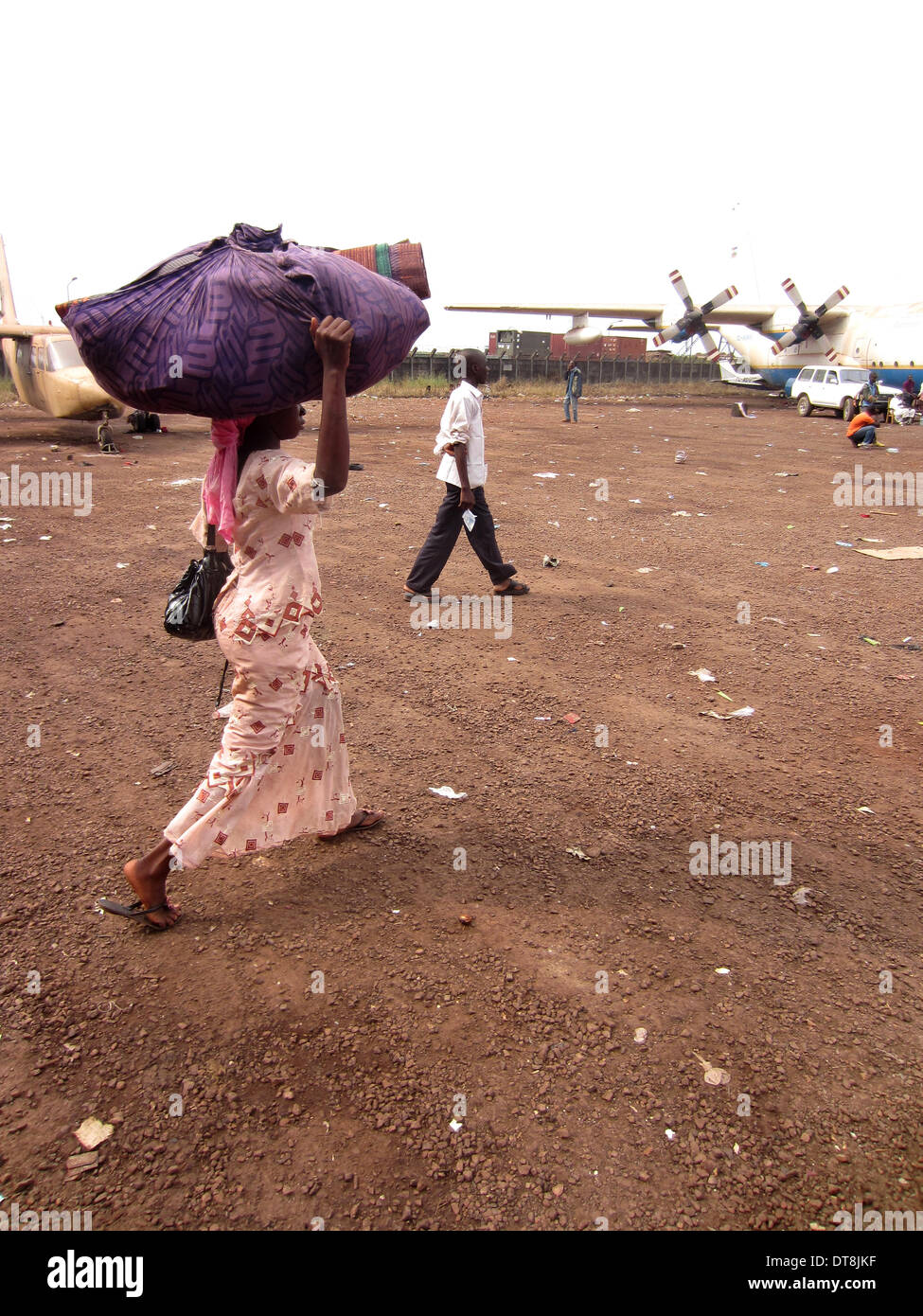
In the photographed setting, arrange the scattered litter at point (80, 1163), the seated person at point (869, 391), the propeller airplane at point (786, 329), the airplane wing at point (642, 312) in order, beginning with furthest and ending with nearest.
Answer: the airplane wing at point (642, 312), the propeller airplane at point (786, 329), the seated person at point (869, 391), the scattered litter at point (80, 1163)

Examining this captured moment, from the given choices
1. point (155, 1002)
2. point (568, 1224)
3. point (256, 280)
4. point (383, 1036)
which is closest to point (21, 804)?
point (155, 1002)

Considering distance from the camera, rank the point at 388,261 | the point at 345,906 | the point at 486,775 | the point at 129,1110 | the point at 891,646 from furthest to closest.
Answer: the point at 891,646 < the point at 486,775 < the point at 345,906 < the point at 388,261 < the point at 129,1110

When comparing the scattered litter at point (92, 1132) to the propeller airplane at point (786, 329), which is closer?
the scattered litter at point (92, 1132)

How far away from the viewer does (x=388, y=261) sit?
2564mm

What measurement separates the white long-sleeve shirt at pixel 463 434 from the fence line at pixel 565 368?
26280 mm

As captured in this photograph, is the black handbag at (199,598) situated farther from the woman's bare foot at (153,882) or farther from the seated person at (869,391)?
the seated person at (869,391)

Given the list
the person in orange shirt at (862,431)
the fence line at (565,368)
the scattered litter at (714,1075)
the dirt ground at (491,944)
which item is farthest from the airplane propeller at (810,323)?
the scattered litter at (714,1075)

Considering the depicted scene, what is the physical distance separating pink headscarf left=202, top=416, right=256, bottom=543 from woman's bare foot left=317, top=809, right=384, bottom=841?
1.20 metres

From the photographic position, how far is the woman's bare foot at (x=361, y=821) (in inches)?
128

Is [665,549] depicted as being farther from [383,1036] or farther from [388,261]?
[383,1036]

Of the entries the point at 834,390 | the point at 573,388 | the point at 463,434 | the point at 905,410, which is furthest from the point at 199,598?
the point at 905,410

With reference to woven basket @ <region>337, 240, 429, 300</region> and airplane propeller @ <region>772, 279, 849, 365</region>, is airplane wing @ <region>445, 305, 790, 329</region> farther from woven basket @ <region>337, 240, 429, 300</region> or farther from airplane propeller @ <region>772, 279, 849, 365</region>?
woven basket @ <region>337, 240, 429, 300</region>

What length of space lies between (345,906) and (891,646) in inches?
169
